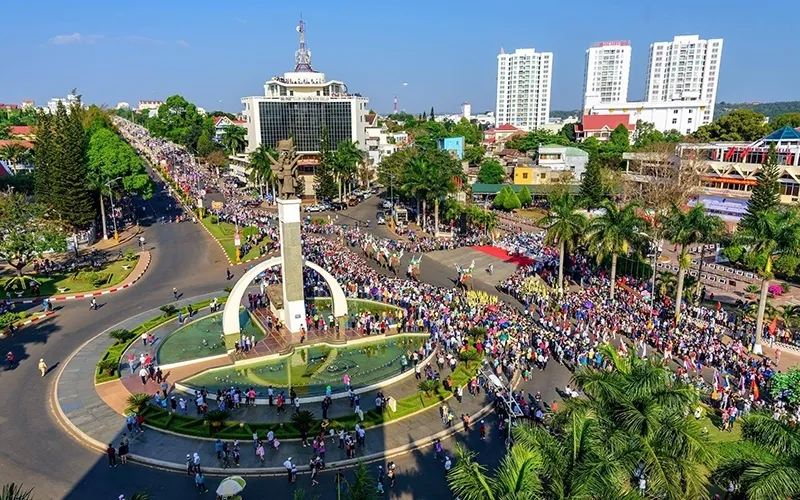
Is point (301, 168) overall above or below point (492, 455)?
above

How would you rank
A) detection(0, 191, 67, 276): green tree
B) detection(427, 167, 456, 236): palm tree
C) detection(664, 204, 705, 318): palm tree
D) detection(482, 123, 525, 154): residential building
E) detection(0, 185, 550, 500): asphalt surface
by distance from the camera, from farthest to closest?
detection(482, 123, 525, 154): residential building
detection(427, 167, 456, 236): palm tree
detection(0, 191, 67, 276): green tree
detection(664, 204, 705, 318): palm tree
detection(0, 185, 550, 500): asphalt surface

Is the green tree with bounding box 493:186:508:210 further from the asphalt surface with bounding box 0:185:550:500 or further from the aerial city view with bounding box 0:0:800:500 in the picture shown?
the asphalt surface with bounding box 0:185:550:500

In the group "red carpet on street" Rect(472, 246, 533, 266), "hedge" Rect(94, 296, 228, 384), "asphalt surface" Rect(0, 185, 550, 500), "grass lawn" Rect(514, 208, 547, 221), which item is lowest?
"asphalt surface" Rect(0, 185, 550, 500)

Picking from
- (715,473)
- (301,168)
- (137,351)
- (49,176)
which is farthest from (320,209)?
(715,473)

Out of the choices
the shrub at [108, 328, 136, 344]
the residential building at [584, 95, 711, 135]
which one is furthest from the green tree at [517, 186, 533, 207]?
the residential building at [584, 95, 711, 135]

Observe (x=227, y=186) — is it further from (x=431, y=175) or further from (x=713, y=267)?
(x=713, y=267)

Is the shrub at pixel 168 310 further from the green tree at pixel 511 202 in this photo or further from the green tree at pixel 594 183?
the green tree at pixel 594 183

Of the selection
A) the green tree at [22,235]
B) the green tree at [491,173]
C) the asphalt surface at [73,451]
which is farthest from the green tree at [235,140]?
the asphalt surface at [73,451]
